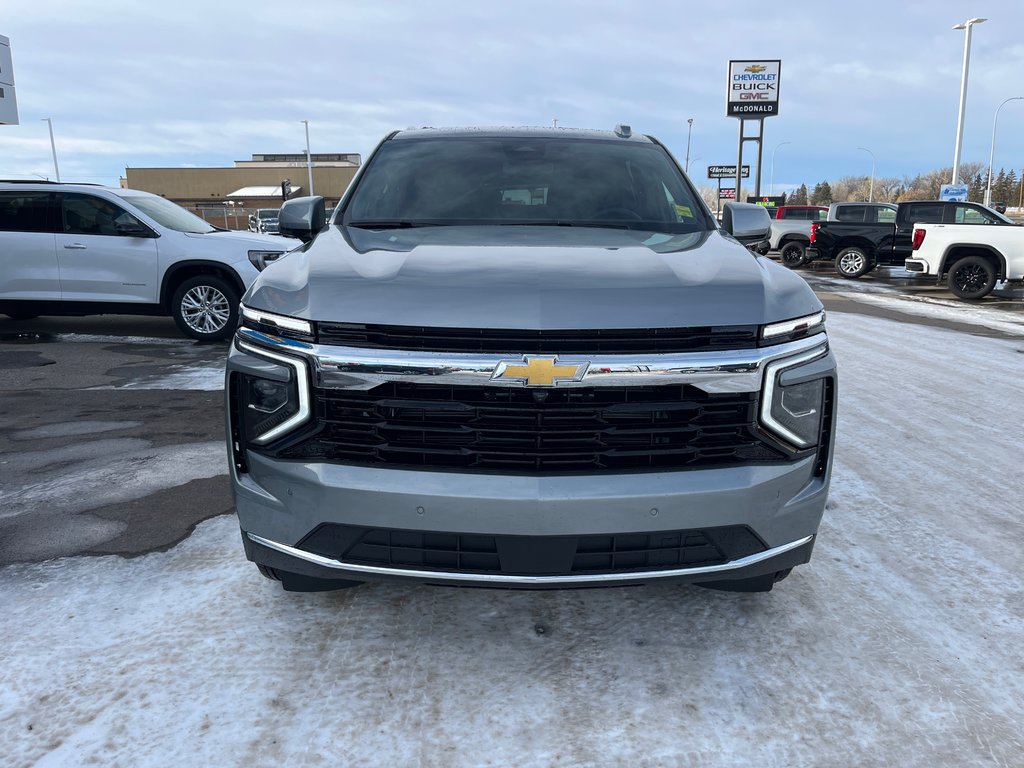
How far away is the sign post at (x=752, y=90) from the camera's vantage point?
4050 cm

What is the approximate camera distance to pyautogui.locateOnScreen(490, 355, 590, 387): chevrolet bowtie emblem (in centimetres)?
221

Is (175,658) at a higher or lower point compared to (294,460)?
lower

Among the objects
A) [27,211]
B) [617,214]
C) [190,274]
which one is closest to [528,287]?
[617,214]

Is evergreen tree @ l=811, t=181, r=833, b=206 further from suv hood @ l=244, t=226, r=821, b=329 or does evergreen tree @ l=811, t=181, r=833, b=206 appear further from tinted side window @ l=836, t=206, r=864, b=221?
suv hood @ l=244, t=226, r=821, b=329

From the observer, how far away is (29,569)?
3.23 metres

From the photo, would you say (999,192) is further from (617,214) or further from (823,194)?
(617,214)

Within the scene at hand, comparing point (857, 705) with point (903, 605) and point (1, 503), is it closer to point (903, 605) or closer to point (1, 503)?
point (903, 605)

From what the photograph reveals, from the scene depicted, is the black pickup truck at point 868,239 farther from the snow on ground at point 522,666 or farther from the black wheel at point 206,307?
the snow on ground at point 522,666

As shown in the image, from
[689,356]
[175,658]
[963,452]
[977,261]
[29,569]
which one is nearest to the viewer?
[689,356]

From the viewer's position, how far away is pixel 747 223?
391cm

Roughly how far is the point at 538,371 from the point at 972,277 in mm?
15722

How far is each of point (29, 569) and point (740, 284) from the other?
2994 millimetres

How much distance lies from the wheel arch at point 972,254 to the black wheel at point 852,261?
4.46 m

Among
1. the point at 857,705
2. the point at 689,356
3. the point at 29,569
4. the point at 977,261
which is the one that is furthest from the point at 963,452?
the point at 977,261
